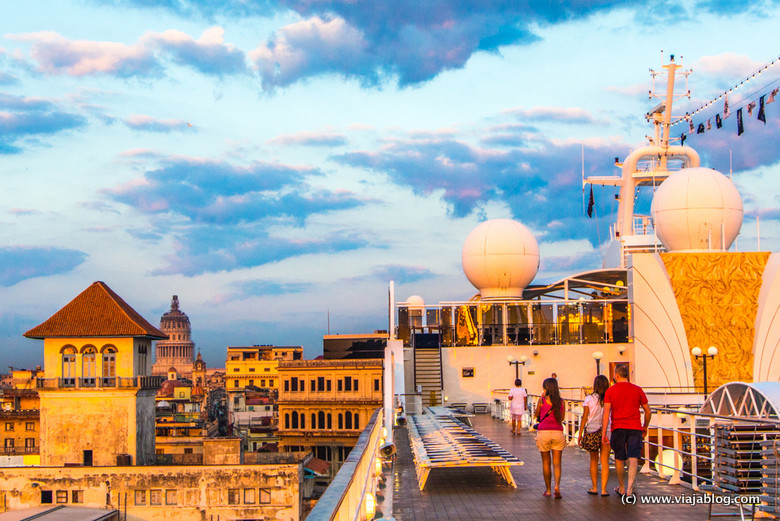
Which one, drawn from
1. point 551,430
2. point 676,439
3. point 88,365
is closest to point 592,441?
point 551,430

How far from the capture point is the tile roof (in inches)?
1844

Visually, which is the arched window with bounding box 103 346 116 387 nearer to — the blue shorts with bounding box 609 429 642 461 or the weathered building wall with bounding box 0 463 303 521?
the weathered building wall with bounding box 0 463 303 521

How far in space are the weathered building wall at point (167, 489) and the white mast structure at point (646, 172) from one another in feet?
61.1

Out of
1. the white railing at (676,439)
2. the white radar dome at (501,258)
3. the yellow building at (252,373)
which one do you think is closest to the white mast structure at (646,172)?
the white radar dome at (501,258)

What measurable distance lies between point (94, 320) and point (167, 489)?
13.8 meters

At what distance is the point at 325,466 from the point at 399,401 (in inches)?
992

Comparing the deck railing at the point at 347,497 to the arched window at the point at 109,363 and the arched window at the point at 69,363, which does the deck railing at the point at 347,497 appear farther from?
the arched window at the point at 69,363

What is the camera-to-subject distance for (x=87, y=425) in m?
44.5

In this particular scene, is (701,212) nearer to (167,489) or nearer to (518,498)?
(518,498)

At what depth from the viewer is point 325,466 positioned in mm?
46312

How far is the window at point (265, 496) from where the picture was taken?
37.8 m

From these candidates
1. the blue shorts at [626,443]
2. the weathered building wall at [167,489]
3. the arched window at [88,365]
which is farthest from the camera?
the arched window at [88,365]

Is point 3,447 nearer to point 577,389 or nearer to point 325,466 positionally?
point 325,466

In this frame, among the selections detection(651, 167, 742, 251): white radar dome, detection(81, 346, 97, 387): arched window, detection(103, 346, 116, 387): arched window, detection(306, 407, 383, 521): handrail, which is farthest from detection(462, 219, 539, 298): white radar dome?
detection(306, 407, 383, 521): handrail
